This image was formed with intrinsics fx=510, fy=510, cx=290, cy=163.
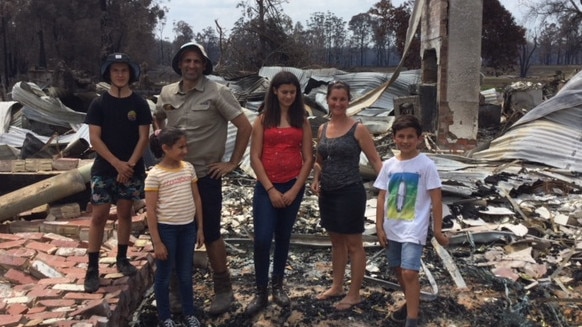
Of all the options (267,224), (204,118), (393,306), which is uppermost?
(204,118)

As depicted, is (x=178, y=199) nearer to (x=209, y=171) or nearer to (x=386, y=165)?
(x=209, y=171)

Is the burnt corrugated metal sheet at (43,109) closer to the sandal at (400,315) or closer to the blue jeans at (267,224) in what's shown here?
the blue jeans at (267,224)

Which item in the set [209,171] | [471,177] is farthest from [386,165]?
[471,177]

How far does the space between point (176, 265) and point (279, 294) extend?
0.79 metres

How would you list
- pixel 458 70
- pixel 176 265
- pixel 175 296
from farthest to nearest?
pixel 458 70, pixel 175 296, pixel 176 265

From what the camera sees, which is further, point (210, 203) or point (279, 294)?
point (279, 294)

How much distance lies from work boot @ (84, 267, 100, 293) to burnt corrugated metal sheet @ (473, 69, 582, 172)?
580cm

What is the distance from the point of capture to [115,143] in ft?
11.2

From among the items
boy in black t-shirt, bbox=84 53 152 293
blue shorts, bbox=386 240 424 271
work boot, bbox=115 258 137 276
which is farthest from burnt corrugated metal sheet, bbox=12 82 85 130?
blue shorts, bbox=386 240 424 271

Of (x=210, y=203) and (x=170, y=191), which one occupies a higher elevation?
(x=170, y=191)

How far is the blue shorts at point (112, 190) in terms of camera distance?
11.3 feet

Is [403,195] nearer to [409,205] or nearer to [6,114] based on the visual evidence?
[409,205]

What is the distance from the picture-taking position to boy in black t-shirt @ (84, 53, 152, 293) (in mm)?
3369

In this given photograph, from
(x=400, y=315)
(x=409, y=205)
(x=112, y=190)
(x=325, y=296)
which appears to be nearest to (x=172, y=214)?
(x=112, y=190)
